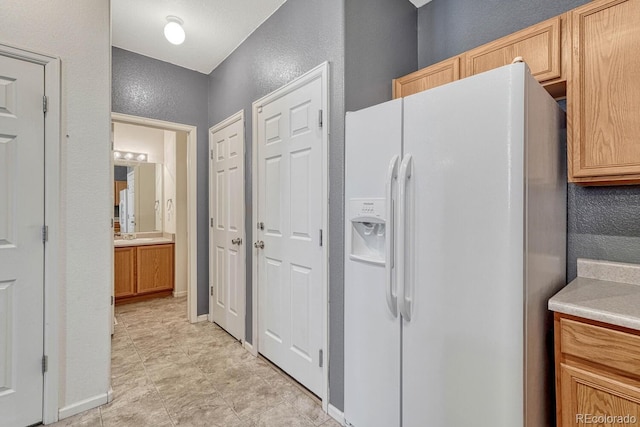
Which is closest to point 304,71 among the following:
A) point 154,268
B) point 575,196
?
point 575,196

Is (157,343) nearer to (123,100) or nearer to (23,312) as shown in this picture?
(23,312)

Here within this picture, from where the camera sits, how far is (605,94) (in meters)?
1.32

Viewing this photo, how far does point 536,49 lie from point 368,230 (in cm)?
117

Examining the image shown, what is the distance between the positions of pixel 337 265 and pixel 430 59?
161cm

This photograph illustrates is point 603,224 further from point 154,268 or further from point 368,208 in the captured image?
point 154,268

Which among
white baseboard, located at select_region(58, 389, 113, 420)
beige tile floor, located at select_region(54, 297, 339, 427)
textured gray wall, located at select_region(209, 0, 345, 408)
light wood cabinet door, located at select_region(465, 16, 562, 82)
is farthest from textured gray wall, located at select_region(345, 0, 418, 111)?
white baseboard, located at select_region(58, 389, 113, 420)

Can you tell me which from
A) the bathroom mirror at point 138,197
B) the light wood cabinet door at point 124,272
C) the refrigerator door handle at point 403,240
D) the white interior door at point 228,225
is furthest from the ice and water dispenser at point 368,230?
the bathroom mirror at point 138,197

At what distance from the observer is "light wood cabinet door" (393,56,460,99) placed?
180 cm

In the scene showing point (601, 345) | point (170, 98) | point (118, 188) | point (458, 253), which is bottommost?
point (601, 345)

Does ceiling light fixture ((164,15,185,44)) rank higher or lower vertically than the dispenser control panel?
higher

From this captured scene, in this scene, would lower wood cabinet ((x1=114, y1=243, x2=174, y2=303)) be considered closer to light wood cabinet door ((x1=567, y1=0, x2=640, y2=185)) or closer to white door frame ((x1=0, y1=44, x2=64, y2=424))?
white door frame ((x1=0, y1=44, x2=64, y2=424))

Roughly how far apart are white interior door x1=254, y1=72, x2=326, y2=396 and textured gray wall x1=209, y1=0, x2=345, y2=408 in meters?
0.11

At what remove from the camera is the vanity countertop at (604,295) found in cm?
107

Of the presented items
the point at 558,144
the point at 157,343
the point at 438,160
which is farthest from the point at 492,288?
the point at 157,343
